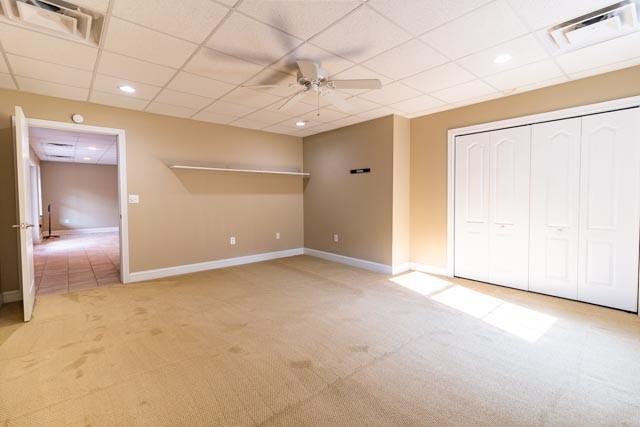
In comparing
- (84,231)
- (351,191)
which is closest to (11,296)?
(351,191)

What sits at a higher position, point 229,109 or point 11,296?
point 229,109

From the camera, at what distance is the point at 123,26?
2.33 metres

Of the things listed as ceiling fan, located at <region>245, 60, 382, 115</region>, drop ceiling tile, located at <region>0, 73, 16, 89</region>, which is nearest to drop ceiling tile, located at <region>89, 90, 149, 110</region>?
drop ceiling tile, located at <region>0, 73, 16, 89</region>

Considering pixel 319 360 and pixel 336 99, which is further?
pixel 336 99

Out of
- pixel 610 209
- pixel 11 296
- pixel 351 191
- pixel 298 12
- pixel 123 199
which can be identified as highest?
pixel 298 12

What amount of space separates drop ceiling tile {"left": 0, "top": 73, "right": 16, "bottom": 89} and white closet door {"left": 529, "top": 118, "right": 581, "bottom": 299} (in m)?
6.16

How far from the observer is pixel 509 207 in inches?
160

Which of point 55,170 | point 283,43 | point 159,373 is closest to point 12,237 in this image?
point 159,373

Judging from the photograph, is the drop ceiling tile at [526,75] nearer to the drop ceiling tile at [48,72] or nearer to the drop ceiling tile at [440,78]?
the drop ceiling tile at [440,78]

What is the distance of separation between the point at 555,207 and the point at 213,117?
5059mm

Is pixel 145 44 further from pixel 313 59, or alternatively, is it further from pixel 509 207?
pixel 509 207

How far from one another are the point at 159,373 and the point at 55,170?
39.2 ft

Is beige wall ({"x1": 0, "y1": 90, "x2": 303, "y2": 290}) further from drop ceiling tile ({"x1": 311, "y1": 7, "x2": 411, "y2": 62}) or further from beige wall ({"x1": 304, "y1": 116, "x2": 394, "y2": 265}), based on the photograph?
drop ceiling tile ({"x1": 311, "y1": 7, "x2": 411, "y2": 62})

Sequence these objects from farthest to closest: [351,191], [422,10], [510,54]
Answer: [351,191], [510,54], [422,10]
